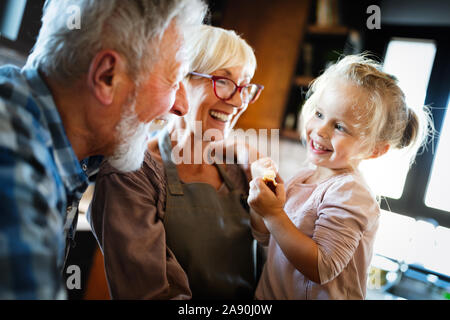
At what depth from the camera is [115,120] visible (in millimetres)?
821

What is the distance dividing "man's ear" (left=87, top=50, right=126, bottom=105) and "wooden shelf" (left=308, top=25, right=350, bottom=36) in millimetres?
2212

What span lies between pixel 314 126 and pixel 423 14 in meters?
1.96

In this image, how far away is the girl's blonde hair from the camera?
110 cm

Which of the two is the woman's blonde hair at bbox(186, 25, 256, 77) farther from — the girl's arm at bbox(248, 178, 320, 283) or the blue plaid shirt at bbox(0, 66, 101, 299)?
the blue plaid shirt at bbox(0, 66, 101, 299)

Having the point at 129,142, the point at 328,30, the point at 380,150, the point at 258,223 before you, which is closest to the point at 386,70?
the point at 328,30

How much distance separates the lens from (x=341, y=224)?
0.94m

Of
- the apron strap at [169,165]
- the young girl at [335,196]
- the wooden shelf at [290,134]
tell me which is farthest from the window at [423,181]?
the apron strap at [169,165]

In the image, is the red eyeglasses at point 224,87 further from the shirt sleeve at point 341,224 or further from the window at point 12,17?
the window at point 12,17

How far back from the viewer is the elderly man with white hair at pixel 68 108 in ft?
1.74

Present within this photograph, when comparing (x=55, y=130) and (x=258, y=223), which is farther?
(x=258, y=223)

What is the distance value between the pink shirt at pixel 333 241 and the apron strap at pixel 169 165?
16.7 inches

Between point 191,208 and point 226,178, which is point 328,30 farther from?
point 191,208

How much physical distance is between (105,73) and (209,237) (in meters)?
0.68
